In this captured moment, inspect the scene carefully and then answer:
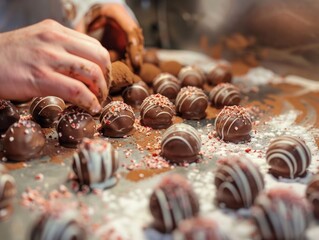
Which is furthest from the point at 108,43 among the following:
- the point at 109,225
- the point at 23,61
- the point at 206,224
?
the point at 206,224

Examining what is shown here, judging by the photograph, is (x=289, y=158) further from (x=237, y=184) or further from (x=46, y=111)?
(x=46, y=111)

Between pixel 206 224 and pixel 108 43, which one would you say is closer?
pixel 206 224

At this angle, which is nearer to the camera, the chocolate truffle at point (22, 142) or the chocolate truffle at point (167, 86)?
the chocolate truffle at point (22, 142)

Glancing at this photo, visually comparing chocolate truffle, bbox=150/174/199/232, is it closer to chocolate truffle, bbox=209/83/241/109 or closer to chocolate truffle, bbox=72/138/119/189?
chocolate truffle, bbox=72/138/119/189

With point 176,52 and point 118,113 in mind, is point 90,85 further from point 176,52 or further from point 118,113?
point 176,52

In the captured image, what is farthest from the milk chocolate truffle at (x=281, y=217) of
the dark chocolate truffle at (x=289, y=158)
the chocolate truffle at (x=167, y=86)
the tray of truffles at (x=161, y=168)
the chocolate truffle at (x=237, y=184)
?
the chocolate truffle at (x=167, y=86)

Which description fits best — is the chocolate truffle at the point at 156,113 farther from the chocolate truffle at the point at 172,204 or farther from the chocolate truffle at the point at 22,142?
the chocolate truffle at the point at 172,204

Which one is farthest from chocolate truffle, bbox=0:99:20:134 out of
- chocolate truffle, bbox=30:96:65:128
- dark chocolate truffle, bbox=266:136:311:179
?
dark chocolate truffle, bbox=266:136:311:179

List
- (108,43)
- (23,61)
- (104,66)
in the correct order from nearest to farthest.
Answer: (23,61) → (104,66) → (108,43)
